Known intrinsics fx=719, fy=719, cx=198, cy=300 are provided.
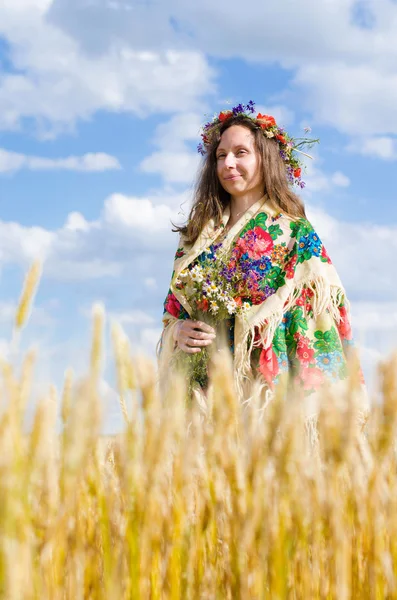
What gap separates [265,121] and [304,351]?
1.18 meters

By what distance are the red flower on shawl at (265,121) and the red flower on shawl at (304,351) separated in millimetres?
1103

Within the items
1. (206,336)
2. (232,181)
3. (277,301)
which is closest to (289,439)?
(206,336)

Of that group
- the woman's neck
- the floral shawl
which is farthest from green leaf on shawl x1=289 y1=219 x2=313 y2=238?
the woman's neck

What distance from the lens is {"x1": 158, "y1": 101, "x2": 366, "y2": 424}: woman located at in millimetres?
2867

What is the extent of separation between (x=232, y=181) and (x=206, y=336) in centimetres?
82

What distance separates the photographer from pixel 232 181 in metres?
3.22

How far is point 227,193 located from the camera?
344 centimetres

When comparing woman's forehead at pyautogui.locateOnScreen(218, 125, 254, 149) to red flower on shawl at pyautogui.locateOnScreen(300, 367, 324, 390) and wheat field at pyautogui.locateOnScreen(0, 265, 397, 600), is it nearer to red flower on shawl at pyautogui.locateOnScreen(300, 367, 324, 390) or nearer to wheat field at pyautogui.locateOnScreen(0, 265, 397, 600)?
red flower on shawl at pyautogui.locateOnScreen(300, 367, 324, 390)

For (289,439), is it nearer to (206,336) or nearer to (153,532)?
(153,532)

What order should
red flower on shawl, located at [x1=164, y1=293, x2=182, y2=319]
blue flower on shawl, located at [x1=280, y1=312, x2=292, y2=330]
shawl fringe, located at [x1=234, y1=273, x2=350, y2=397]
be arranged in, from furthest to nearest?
red flower on shawl, located at [x1=164, y1=293, x2=182, y2=319] → blue flower on shawl, located at [x1=280, y1=312, x2=292, y2=330] → shawl fringe, located at [x1=234, y1=273, x2=350, y2=397]

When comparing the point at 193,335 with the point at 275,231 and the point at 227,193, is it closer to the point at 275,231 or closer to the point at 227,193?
the point at 275,231

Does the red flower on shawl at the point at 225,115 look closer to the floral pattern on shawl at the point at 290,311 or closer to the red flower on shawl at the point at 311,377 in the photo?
the floral pattern on shawl at the point at 290,311

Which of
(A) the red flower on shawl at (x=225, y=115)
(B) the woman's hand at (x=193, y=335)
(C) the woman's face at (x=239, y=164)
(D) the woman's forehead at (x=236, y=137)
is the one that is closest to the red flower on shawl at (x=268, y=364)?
(B) the woman's hand at (x=193, y=335)

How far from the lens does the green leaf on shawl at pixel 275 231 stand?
10.3 feet
